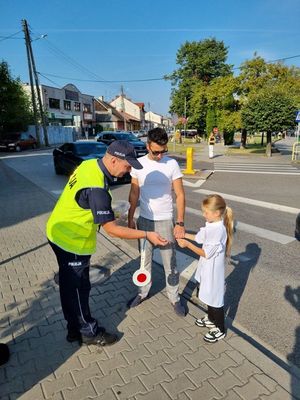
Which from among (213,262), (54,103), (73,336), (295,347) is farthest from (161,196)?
(54,103)

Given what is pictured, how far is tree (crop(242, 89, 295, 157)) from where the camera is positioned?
1944 centimetres

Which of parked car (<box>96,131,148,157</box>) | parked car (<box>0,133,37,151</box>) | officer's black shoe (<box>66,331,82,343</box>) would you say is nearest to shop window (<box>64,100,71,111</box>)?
parked car (<box>0,133,37,151</box>)

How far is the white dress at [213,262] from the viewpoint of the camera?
2654 mm

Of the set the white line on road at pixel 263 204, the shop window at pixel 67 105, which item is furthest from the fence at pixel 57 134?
the white line on road at pixel 263 204

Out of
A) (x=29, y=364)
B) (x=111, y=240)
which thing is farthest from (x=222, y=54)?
(x=29, y=364)

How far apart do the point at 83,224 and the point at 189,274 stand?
2.20 meters

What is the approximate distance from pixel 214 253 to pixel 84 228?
3.81 feet

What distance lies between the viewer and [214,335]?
9.08 ft

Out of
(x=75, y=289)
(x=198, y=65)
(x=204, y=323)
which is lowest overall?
(x=204, y=323)

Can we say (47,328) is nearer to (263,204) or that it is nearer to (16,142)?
(263,204)

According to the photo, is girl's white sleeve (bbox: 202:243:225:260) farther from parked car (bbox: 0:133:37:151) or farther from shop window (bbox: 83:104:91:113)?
shop window (bbox: 83:104:91:113)

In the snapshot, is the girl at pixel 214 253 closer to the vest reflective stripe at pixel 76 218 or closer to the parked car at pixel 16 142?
the vest reflective stripe at pixel 76 218

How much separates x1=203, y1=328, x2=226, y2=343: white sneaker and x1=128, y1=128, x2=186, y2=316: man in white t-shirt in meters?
0.42

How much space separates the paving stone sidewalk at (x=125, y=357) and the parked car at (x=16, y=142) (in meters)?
29.0
